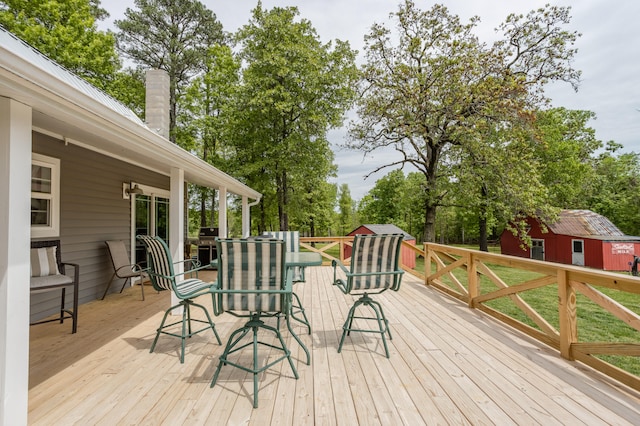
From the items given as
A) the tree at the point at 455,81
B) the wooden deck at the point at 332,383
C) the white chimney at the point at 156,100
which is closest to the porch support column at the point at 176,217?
the wooden deck at the point at 332,383

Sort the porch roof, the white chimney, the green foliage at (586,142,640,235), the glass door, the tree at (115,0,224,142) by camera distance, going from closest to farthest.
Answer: the porch roof < the white chimney < the glass door < the tree at (115,0,224,142) < the green foliage at (586,142,640,235)

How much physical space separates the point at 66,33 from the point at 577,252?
996 inches

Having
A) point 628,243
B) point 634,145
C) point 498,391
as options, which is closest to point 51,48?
point 498,391

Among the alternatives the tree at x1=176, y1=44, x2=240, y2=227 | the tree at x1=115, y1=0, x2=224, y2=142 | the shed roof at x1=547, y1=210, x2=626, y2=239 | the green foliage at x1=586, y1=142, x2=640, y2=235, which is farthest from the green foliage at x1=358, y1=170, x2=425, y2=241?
the tree at x1=115, y1=0, x2=224, y2=142

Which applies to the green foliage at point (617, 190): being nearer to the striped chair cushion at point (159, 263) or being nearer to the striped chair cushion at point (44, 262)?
the striped chair cushion at point (159, 263)

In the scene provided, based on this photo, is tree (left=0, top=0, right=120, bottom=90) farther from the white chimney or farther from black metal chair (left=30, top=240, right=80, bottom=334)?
black metal chair (left=30, top=240, right=80, bottom=334)

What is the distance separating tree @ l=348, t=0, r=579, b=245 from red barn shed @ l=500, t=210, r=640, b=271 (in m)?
6.97

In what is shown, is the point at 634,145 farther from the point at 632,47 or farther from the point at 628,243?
the point at 632,47

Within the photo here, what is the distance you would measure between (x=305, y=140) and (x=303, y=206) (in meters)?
3.17

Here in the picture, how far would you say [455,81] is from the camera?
1105 cm

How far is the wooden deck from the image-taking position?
1924 mm

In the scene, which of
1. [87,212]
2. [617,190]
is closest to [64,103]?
[87,212]

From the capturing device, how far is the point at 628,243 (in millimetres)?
16297

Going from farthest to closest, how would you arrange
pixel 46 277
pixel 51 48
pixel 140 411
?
1. pixel 51 48
2. pixel 46 277
3. pixel 140 411
